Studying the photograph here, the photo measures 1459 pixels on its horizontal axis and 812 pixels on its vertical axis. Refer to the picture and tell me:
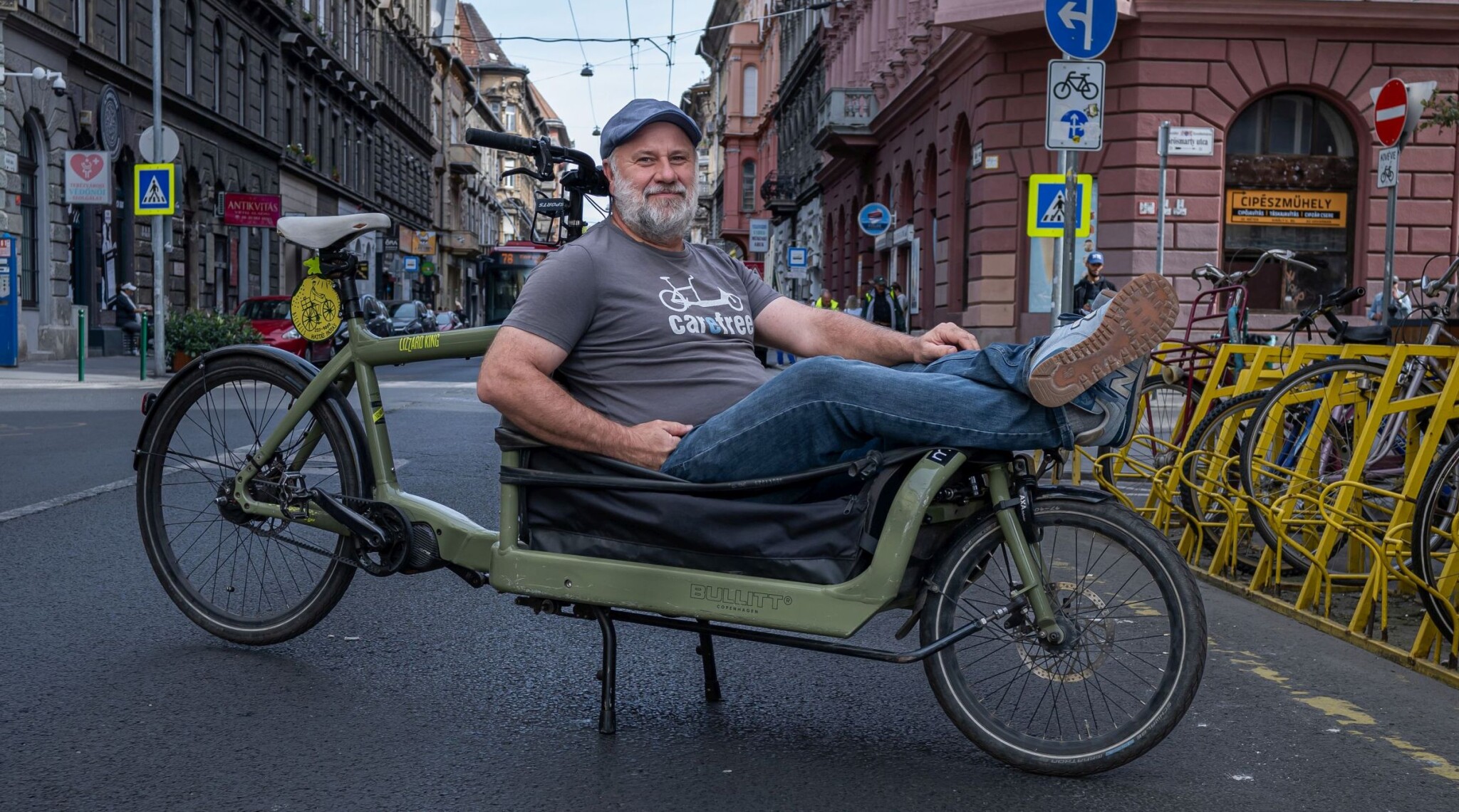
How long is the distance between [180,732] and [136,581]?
2061 millimetres

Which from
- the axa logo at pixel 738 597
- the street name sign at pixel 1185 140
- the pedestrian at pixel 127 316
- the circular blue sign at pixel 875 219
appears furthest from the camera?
the pedestrian at pixel 127 316

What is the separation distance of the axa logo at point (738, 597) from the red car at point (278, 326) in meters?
18.1

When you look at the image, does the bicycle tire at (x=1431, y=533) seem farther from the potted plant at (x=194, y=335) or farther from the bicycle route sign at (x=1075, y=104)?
the potted plant at (x=194, y=335)

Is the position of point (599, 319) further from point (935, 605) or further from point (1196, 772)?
point (1196, 772)

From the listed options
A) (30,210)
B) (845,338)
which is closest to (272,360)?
(845,338)

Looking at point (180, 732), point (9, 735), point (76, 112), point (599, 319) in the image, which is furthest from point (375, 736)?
point (76, 112)

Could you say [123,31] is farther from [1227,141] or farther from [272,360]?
[272,360]

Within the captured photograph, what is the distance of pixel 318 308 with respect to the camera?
4426 mm

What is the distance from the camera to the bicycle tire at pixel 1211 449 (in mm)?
6258

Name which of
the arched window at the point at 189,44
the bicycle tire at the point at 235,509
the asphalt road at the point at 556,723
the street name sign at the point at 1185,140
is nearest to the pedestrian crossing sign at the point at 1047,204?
the street name sign at the point at 1185,140

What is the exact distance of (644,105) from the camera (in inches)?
156

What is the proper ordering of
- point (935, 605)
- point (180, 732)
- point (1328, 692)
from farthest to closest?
1. point (1328, 692)
2. point (180, 732)
3. point (935, 605)

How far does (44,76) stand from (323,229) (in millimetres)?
22157

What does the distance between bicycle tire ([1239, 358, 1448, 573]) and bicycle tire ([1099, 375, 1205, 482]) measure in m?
1.10
